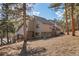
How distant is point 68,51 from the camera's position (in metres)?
2.25

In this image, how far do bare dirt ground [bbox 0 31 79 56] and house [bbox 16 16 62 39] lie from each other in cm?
8

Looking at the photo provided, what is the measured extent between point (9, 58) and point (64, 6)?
984 millimetres

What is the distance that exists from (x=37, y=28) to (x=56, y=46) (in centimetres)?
34

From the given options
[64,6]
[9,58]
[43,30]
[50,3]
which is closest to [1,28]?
[9,58]

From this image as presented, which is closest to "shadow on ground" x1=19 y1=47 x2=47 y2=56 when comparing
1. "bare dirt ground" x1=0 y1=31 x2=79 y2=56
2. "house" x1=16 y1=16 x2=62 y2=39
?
"bare dirt ground" x1=0 y1=31 x2=79 y2=56

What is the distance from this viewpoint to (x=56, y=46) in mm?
2281

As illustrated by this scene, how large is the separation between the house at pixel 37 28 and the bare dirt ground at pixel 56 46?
0.08 m

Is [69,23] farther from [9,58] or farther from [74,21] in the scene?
[9,58]

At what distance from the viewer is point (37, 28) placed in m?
2.28

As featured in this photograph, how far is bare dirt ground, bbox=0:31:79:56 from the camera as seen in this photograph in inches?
88.7

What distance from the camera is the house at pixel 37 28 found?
2270 millimetres

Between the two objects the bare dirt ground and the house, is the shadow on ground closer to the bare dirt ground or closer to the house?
the bare dirt ground

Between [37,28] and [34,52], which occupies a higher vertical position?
[37,28]

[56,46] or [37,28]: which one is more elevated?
[37,28]
